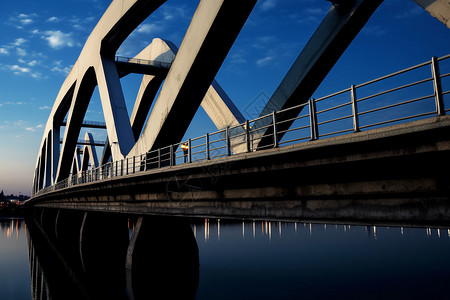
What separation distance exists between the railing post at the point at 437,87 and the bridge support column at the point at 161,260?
44.0ft

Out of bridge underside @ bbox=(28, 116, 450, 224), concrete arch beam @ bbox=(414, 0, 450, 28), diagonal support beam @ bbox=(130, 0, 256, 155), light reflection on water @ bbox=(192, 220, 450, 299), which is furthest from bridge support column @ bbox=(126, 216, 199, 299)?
concrete arch beam @ bbox=(414, 0, 450, 28)

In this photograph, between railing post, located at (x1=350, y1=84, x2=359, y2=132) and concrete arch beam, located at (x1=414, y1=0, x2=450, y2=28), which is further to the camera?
concrete arch beam, located at (x1=414, y1=0, x2=450, y2=28)

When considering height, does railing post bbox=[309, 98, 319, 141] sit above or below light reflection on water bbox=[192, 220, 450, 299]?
above

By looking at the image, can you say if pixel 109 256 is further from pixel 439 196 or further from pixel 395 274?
pixel 439 196

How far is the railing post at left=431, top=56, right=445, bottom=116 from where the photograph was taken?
5316 millimetres

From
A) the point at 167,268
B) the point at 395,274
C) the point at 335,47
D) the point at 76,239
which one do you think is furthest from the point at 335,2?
the point at 76,239

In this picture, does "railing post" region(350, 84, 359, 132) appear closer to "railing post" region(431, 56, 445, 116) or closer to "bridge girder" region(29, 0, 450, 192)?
"railing post" region(431, 56, 445, 116)

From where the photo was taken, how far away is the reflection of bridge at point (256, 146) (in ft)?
19.1

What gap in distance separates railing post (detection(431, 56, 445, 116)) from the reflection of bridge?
0.05 feet

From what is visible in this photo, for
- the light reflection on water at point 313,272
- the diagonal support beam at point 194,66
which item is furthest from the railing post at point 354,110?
the light reflection on water at point 313,272

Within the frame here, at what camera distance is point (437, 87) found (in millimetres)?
5449

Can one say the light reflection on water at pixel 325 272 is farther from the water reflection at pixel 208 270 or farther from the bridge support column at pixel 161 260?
the bridge support column at pixel 161 260

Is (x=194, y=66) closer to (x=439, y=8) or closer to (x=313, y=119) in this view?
(x=313, y=119)

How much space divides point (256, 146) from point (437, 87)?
1153 cm
